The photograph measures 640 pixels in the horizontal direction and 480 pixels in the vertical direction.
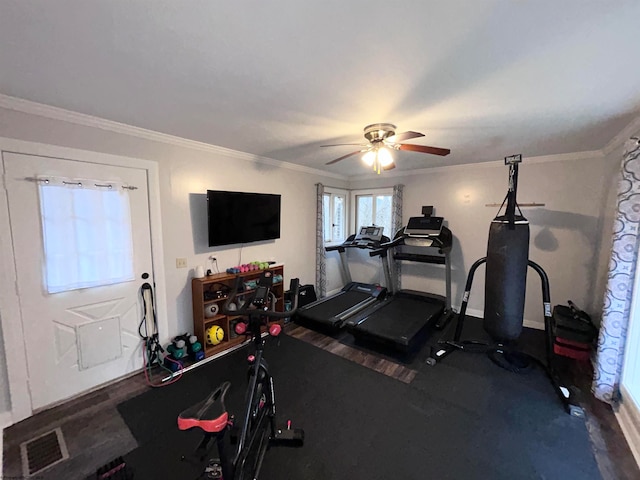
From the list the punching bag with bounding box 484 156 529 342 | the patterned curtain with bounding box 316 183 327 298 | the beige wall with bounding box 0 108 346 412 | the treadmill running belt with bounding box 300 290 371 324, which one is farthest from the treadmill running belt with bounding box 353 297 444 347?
the beige wall with bounding box 0 108 346 412

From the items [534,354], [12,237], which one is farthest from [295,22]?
[534,354]

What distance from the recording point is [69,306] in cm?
230

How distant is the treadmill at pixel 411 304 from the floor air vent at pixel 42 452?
2.74 meters

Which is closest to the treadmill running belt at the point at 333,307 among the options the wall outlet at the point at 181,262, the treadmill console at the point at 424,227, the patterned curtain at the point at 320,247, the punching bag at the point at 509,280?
the patterned curtain at the point at 320,247

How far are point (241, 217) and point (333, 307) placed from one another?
6.62ft

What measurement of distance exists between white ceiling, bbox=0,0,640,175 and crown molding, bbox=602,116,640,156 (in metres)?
0.10

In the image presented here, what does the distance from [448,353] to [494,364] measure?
460 millimetres

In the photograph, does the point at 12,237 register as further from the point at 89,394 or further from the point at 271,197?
the point at 271,197

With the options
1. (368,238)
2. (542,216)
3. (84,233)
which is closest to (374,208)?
(368,238)

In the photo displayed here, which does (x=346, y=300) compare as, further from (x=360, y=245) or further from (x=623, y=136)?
(x=623, y=136)

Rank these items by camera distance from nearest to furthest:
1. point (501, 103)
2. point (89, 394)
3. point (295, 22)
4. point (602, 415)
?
point (295, 22), point (501, 103), point (602, 415), point (89, 394)

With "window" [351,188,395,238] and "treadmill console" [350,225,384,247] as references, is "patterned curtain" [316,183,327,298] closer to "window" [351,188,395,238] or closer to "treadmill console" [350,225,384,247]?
"treadmill console" [350,225,384,247]

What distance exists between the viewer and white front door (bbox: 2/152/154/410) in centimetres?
206

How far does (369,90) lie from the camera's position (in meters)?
1.74
